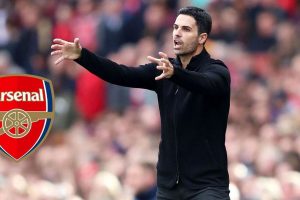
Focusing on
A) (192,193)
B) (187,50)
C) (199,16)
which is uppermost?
(199,16)

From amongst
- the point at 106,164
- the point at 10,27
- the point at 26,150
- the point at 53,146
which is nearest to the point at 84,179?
the point at 106,164

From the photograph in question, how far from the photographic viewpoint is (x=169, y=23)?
17.5m

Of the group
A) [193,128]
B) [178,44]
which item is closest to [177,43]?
[178,44]

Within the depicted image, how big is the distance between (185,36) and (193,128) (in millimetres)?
629

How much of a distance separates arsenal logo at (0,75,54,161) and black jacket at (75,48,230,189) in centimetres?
59

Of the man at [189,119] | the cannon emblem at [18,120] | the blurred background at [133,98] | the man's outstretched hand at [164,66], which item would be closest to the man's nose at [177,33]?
the man at [189,119]

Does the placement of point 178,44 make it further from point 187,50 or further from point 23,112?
point 23,112

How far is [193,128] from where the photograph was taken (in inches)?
334

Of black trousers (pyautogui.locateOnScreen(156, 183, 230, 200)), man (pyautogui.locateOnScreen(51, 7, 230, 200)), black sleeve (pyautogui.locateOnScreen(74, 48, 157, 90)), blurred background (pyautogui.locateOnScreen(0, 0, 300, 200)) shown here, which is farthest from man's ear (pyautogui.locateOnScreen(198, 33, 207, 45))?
blurred background (pyautogui.locateOnScreen(0, 0, 300, 200))

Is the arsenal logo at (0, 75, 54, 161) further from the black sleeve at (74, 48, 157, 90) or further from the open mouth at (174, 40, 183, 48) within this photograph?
the open mouth at (174, 40, 183, 48)

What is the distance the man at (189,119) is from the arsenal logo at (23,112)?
1.69 ft

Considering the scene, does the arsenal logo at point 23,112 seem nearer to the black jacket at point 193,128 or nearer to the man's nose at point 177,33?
the black jacket at point 193,128

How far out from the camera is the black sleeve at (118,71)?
27.7 feet

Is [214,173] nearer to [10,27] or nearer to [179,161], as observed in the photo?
[179,161]
